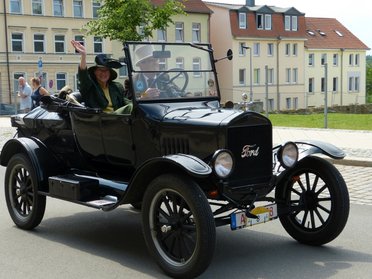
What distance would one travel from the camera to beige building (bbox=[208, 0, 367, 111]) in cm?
6488

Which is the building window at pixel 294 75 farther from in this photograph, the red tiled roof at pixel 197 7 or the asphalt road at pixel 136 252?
the asphalt road at pixel 136 252

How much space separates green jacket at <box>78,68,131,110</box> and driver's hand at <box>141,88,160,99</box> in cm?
53

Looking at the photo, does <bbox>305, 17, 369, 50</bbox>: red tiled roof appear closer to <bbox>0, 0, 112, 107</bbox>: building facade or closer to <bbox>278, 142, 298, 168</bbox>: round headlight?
<bbox>0, 0, 112, 107</bbox>: building facade

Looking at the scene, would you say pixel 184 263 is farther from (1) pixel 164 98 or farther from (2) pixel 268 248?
(1) pixel 164 98

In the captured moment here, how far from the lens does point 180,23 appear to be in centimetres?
6397

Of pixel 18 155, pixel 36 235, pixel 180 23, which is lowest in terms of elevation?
pixel 36 235

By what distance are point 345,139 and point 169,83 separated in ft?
32.8

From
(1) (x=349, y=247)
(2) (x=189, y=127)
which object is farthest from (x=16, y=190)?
(1) (x=349, y=247)

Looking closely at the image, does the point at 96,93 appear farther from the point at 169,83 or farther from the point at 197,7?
the point at 197,7

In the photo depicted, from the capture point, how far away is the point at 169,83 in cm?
640

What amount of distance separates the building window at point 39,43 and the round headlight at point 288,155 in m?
50.3

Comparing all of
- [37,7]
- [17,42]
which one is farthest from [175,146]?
[37,7]

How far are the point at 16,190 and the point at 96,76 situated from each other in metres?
1.61

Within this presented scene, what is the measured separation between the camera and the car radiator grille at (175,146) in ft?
18.4
